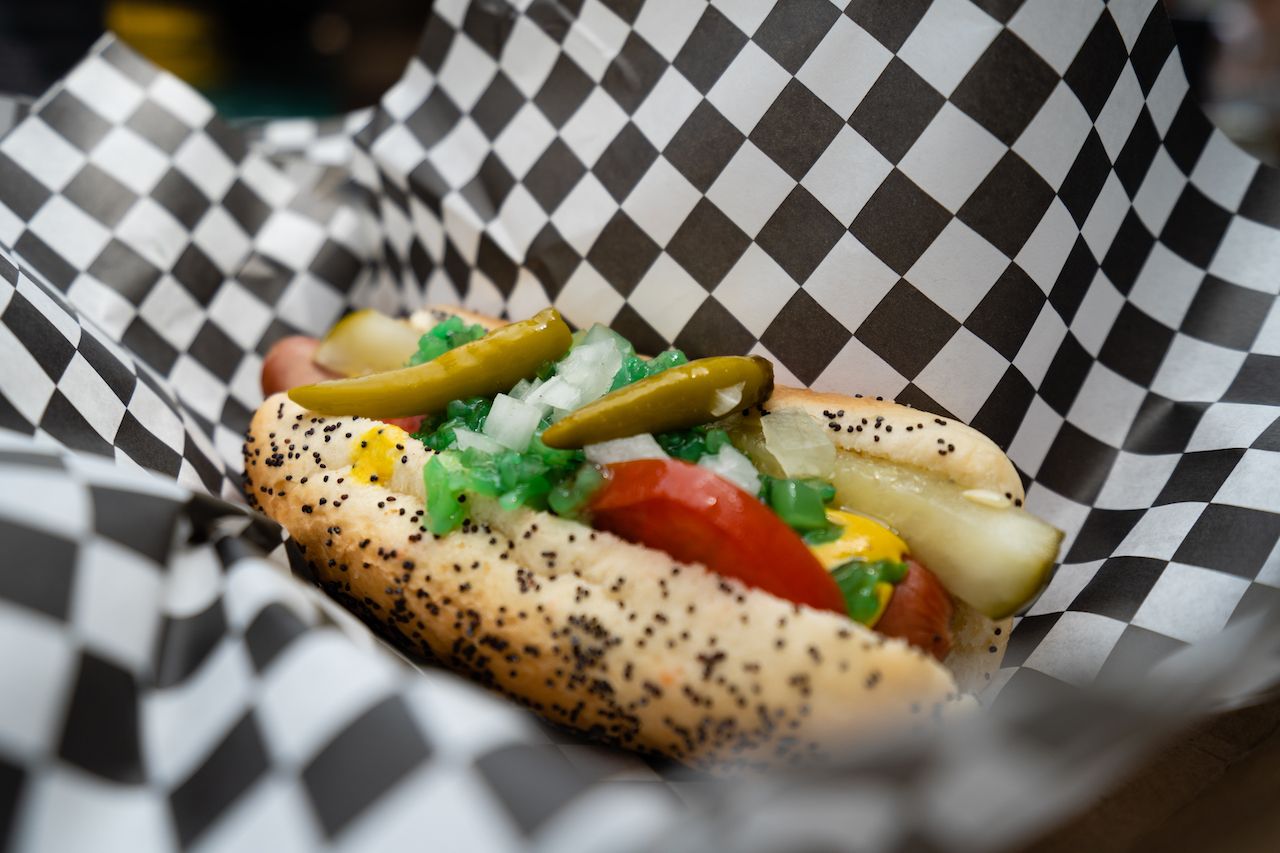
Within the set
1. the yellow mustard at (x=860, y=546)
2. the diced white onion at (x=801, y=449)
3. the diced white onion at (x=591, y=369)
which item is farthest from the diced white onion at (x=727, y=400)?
the yellow mustard at (x=860, y=546)

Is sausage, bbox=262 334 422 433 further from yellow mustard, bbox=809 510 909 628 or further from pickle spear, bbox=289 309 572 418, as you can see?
yellow mustard, bbox=809 510 909 628

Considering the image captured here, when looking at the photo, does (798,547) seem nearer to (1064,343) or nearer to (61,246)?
(1064,343)

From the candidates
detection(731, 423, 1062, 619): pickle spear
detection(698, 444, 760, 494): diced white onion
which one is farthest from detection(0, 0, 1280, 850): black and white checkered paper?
detection(698, 444, 760, 494): diced white onion

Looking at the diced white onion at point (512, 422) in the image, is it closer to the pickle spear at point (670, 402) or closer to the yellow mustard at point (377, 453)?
the pickle spear at point (670, 402)

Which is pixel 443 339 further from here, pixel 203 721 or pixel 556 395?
pixel 203 721

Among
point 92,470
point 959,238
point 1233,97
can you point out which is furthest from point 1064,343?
point 1233,97

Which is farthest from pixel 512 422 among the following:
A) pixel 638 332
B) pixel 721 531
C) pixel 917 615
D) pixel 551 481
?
pixel 917 615
